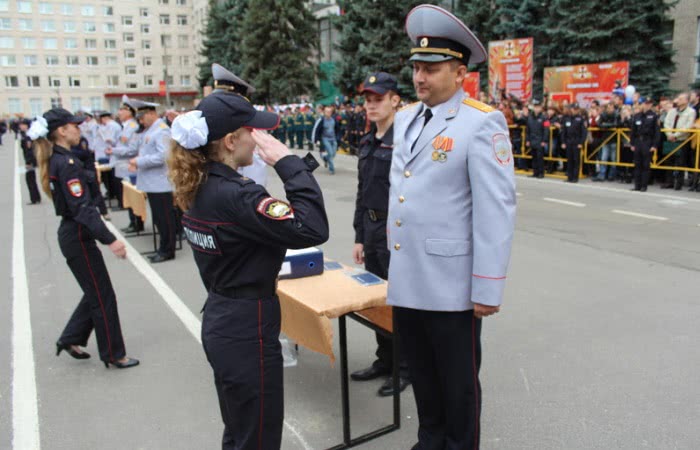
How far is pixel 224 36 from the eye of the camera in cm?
4831

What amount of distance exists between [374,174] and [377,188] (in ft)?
0.33

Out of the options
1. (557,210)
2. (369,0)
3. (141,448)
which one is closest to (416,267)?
(141,448)

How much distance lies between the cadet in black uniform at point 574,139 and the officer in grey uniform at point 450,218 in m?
11.9

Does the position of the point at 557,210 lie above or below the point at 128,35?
below

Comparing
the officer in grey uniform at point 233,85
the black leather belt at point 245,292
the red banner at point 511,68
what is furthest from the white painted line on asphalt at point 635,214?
the red banner at point 511,68

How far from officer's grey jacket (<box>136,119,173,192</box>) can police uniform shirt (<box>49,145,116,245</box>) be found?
11.2 ft

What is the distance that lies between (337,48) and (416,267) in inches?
1122

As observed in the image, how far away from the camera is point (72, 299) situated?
6.35 m

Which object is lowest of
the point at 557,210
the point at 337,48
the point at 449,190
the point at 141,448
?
the point at 141,448

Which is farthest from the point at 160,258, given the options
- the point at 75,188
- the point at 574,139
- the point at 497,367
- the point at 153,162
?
the point at 574,139

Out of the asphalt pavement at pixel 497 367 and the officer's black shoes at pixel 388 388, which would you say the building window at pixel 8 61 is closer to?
the asphalt pavement at pixel 497 367

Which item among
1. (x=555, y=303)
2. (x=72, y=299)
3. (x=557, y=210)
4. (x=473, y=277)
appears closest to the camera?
(x=473, y=277)

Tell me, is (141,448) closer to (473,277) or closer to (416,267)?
(416,267)

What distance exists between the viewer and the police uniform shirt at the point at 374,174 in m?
3.94
